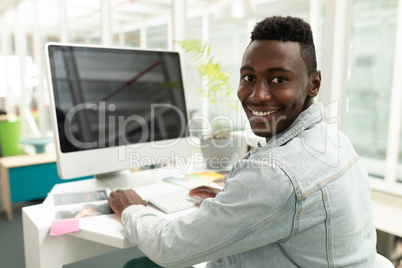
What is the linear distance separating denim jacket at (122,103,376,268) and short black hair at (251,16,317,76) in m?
0.13

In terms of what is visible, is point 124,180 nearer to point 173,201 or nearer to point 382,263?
point 173,201

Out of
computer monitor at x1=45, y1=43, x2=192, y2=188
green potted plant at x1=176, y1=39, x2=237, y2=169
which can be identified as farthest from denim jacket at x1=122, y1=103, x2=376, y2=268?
green potted plant at x1=176, y1=39, x2=237, y2=169

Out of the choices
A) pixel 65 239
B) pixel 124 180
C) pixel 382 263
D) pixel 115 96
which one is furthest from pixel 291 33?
pixel 124 180

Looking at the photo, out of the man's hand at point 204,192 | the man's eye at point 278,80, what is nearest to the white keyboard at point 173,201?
the man's hand at point 204,192

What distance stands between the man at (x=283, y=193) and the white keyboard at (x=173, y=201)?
0.28m

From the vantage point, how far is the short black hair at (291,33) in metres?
0.80

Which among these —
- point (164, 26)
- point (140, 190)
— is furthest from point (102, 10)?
point (140, 190)

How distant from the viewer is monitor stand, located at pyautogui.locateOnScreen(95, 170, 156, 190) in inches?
58.6

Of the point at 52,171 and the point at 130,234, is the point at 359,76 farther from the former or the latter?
the point at 52,171

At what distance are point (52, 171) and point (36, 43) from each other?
3176mm

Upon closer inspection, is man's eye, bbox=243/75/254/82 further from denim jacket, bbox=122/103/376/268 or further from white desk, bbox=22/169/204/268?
white desk, bbox=22/169/204/268

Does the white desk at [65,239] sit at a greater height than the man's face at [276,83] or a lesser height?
lesser

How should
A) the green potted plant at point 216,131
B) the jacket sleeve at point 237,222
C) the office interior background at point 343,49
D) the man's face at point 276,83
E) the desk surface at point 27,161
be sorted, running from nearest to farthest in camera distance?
the jacket sleeve at point 237,222 < the man's face at point 276,83 < the office interior background at point 343,49 < the green potted plant at point 216,131 < the desk surface at point 27,161

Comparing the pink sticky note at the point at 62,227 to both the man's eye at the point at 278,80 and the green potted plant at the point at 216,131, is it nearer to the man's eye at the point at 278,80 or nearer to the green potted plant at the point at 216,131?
the man's eye at the point at 278,80
